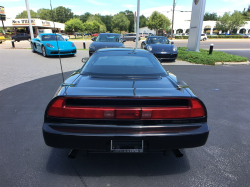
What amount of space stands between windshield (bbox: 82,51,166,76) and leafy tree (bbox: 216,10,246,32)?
219ft

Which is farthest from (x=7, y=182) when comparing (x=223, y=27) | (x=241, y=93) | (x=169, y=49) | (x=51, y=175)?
(x=223, y=27)

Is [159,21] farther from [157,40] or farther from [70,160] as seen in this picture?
[70,160]

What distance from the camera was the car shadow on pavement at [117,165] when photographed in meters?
2.13

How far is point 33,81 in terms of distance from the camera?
20.4ft

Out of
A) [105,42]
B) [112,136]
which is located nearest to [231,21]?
[105,42]

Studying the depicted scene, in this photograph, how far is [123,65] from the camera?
2.87 meters

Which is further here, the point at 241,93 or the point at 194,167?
the point at 241,93

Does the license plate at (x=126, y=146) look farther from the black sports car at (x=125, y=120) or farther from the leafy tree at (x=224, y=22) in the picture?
the leafy tree at (x=224, y=22)

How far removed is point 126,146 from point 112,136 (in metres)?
0.20

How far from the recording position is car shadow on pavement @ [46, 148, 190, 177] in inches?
84.0

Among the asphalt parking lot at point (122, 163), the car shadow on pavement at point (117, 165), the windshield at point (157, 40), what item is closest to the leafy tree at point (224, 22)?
the windshield at point (157, 40)

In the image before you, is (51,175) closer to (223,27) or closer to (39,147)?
(39,147)

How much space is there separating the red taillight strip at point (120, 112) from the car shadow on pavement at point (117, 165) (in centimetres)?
74

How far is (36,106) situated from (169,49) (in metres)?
8.10
